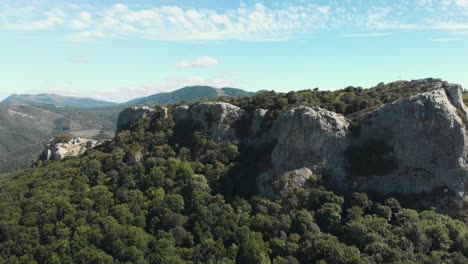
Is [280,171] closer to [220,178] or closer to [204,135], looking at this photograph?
[220,178]

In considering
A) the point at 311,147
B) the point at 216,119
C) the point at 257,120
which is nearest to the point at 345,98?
the point at 311,147

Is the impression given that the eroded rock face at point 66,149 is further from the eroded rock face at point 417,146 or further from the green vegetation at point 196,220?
the eroded rock face at point 417,146

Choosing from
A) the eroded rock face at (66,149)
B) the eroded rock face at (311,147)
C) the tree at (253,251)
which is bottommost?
the tree at (253,251)

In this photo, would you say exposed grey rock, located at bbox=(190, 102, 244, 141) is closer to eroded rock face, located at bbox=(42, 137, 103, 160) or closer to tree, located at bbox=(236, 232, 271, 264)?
tree, located at bbox=(236, 232, 271, 264)

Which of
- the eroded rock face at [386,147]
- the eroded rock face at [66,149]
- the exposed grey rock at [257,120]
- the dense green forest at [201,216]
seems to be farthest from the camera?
the eroded rock face at [66,149]

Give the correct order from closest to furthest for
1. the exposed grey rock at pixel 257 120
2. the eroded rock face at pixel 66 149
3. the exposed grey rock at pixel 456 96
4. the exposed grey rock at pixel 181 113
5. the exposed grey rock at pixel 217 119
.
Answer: the exposed grey rock at pixel 456 96 < the exposed grey rock at pixel 257 120 < the exposed grey rock at pixel 217 119 < the exposed grey rock at pixel 181 113 < the eroded rock face at pixel 66 149

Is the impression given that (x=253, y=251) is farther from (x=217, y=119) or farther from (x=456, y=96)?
(x=456, y=96)

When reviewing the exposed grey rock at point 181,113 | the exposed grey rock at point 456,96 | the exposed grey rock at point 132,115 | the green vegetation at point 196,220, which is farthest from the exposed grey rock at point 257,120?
the exposed grey rock at point 456,96

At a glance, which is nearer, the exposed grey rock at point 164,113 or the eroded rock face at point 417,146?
the eroded rock face at point 417,146
